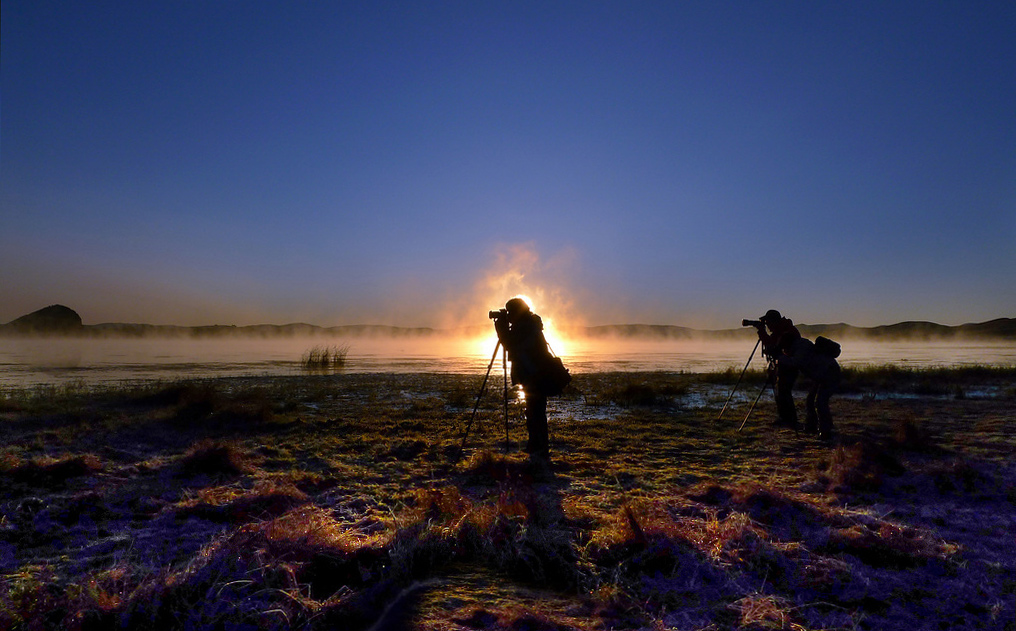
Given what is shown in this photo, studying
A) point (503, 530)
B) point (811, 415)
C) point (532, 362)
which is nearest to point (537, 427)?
point (532, 362)

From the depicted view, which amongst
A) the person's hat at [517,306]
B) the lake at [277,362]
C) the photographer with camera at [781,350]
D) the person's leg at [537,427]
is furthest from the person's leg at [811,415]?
the lake at [277,362]

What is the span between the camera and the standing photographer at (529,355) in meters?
8.87

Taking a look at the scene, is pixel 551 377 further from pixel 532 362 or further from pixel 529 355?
pixel 529 355

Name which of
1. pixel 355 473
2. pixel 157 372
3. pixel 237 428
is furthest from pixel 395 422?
pixel 157 372

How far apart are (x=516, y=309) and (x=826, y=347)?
661cm

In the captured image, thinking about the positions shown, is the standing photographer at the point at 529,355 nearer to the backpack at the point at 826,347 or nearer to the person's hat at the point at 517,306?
the person's hat at the point at 517,306

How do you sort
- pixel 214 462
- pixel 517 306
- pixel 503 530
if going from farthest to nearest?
pixel 517 306, pixel 214 462, pixel 503 530

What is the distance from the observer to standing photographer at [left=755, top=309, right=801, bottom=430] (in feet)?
36.9

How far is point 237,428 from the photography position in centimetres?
1202

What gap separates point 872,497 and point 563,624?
5.31 m

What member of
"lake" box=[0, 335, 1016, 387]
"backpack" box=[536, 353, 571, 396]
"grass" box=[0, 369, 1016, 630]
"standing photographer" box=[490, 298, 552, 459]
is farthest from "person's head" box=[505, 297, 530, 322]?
"lake" box=[0, 335, 1016, 387]

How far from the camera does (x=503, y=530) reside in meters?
4.73

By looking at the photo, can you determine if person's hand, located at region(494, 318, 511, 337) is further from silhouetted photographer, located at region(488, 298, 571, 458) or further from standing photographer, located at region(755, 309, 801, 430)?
standing photographer, located at region(755, 309, 801, 430)

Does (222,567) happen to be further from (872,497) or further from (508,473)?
(872,497)
